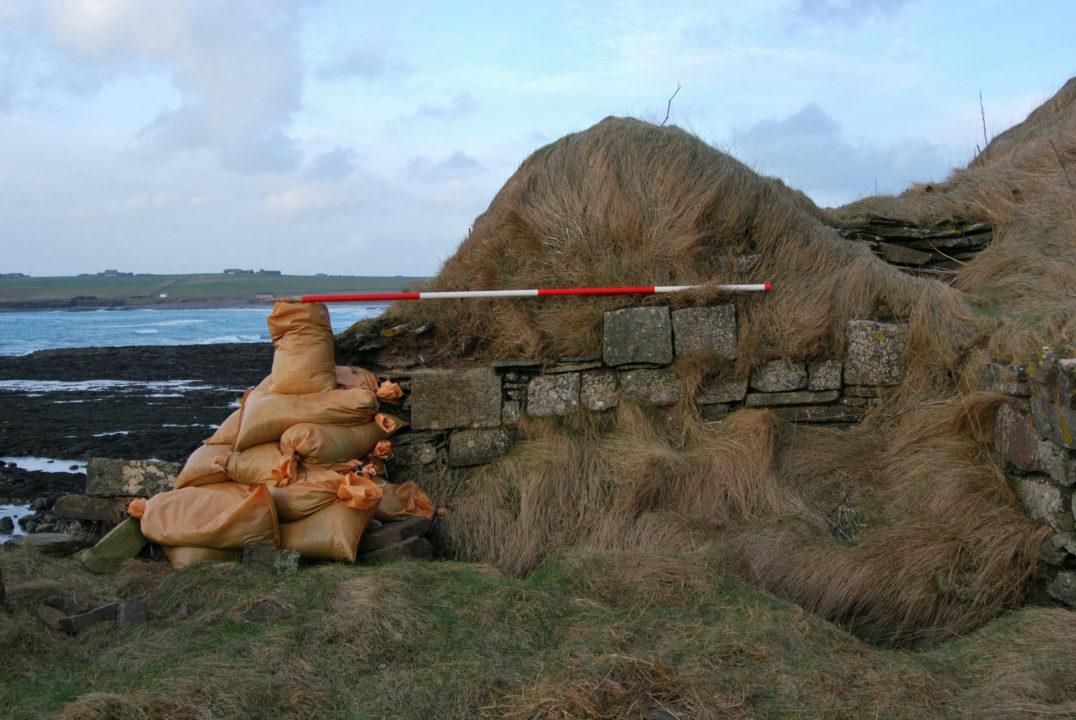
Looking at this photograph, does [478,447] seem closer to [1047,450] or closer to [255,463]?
[255,463]

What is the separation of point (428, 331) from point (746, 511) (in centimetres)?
302

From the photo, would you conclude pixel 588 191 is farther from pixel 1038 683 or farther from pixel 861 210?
pixel 1038 683

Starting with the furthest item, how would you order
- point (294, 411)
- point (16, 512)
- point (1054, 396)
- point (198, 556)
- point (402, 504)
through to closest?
point (16, 512)
point (402, 504)
point (294, 411)
point (198, 556)
point (1054, 396)

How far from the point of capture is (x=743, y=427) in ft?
22.3

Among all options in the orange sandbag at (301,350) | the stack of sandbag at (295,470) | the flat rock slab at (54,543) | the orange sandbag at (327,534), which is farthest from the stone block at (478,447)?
the flat rock slab at (54,543)

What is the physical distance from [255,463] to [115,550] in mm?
1009

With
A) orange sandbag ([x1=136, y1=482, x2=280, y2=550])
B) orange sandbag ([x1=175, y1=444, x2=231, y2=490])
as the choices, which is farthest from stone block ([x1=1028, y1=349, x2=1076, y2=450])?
orange sandbag ([x1=175, y1=444, x2=231, y2=490])

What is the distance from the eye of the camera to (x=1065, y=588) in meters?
5.08

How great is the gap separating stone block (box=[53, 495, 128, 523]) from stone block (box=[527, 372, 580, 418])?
3.14 m

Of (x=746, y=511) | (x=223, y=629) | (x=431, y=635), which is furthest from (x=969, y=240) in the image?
(x=223, y=629)

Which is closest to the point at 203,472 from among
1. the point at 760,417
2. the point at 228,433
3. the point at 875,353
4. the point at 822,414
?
the point at 228,433

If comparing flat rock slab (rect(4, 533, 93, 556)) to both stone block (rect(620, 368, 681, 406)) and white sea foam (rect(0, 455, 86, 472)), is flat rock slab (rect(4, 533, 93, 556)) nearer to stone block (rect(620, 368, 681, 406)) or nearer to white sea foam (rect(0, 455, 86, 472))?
white sea foam (rect(0, 455, 86, 472))

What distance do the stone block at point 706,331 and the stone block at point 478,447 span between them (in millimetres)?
1497

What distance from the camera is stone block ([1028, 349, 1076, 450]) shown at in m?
4.80
